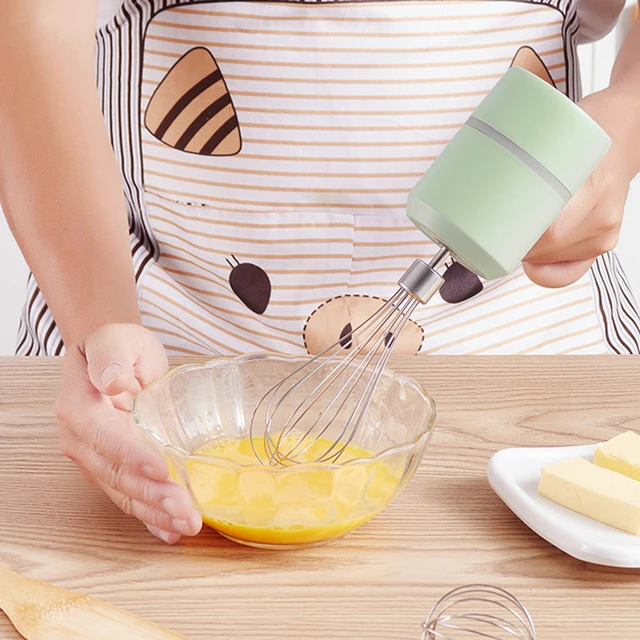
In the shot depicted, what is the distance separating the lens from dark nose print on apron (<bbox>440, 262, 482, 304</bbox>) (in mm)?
705

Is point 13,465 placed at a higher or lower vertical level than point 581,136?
lower

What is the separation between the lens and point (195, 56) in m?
0.69

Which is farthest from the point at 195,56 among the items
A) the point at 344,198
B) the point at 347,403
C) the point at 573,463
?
the point at 573,463

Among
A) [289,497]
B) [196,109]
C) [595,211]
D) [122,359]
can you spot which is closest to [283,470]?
[289,497]

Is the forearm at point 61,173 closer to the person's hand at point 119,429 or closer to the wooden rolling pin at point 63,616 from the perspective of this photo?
the person's hand at point 119,429

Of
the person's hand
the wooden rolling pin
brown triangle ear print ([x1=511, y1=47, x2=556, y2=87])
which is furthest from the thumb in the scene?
brown triangle ear print ([x1=511, y1=47, x2=556, y2=87])

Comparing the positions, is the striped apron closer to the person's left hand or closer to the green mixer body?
the person's left hand

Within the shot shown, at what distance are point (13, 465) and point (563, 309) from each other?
17.0 inches

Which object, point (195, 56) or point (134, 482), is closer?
point (134, 482)

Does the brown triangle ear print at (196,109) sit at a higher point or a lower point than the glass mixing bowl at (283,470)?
higher

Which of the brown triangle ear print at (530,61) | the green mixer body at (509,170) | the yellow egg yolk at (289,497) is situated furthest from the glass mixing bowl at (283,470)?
the brown triangle ear print at (530,61)

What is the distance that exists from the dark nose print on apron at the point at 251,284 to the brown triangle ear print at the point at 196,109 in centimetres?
9

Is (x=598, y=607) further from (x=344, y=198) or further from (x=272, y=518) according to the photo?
(x=344, y=198)

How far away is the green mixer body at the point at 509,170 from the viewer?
1.31 ft
